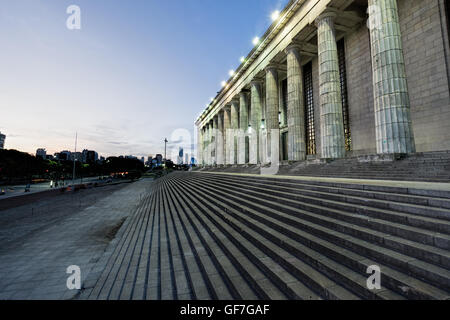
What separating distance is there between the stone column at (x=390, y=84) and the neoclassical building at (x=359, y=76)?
0.14ft

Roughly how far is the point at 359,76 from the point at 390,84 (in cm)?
827

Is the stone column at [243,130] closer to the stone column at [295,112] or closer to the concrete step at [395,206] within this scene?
the stone column at [295,112]

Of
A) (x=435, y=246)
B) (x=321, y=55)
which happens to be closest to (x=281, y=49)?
(x=321, y=55)

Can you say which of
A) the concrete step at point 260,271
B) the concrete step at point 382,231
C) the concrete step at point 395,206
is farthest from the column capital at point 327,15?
the concrete step at point 260,271

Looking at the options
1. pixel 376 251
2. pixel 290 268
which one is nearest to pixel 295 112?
pixel 376 251

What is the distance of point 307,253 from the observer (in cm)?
380

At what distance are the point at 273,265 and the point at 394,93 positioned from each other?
40.3 ft

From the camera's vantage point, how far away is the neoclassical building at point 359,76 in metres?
10.9

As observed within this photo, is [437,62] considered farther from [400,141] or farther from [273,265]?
[273,265]

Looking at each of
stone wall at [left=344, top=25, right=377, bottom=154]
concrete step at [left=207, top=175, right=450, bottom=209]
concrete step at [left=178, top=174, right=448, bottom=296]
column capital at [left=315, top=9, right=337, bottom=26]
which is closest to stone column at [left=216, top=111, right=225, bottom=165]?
stone wall at [left=344, top=25, right=377, bottom=154]

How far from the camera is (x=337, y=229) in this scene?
14.3 ft

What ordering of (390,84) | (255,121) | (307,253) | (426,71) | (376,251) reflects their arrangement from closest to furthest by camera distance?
(376,251)
(307,253)
(390,84)
(426,71)
(255,121)

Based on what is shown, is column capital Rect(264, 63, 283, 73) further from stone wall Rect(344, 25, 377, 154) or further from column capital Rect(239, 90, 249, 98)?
column capital Rect(239, 90, 249, 98)

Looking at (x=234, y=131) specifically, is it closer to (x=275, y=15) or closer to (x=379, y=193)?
(x=275, y=15)
